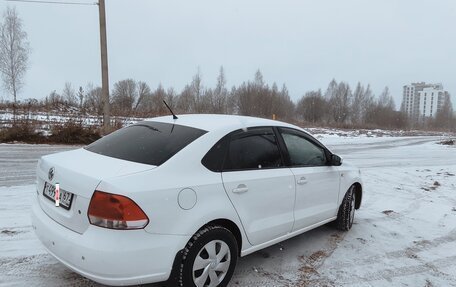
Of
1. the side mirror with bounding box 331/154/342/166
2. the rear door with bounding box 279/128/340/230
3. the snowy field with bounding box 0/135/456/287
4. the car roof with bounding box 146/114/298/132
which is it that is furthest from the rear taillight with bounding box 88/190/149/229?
the side mirror with bounding box 331/154/342/166

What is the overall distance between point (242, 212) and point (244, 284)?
2.43 feet

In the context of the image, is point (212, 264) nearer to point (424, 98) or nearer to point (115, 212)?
point (115, 212)

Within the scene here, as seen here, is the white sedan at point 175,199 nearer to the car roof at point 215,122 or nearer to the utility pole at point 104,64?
the car roof at point 215,122

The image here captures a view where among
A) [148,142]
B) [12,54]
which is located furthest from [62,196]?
[12,54]

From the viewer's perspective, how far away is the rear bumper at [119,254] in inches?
105

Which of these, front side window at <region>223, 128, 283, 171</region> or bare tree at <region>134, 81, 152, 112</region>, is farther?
bare tree at <region>134, 81, 152, 112</region>

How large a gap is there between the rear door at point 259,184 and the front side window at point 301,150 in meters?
0.24

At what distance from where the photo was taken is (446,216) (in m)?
6.39

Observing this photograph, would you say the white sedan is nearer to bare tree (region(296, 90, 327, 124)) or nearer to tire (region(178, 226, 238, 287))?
tire (region(178, 226, 238, 287))

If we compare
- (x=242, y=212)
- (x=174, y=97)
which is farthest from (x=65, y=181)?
(x=174, y=97)

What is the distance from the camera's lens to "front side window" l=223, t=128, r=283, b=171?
11.5 feet

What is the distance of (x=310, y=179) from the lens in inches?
169

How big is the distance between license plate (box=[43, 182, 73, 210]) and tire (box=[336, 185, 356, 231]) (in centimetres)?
357

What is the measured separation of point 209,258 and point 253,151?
1.15 m
